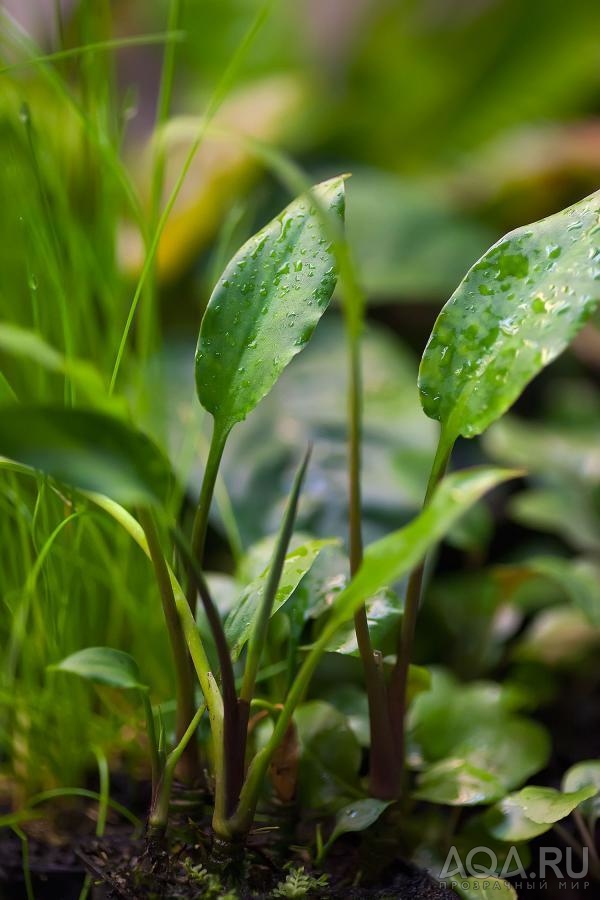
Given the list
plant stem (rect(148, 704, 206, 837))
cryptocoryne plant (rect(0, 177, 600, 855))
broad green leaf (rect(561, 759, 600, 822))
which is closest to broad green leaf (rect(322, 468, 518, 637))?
cryptocoryne plant (rect(0, 177, 600, 855))

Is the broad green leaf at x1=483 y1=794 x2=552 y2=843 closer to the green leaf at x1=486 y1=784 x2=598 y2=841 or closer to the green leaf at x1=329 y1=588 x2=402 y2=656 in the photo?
the green leaf at x1=486 y1=784 x2=598 y2=841

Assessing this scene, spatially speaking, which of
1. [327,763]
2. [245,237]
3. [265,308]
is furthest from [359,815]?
[245,237]

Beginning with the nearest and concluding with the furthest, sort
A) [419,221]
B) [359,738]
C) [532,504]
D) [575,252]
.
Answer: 1. [575,252]
2. [359,738]
3. [532,504]
4. [419,221]

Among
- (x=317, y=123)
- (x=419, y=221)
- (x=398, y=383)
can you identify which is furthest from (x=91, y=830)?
(x=317, y=123)

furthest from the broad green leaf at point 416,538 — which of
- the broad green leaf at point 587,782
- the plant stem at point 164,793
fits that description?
the broad green leaf at point 587,782

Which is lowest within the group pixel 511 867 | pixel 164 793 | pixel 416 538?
pixel 511 867

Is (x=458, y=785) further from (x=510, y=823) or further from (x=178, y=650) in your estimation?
(x=178, y=650)

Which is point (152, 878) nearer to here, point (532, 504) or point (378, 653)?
point (378, 653)
